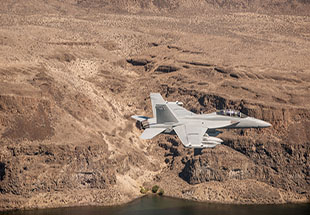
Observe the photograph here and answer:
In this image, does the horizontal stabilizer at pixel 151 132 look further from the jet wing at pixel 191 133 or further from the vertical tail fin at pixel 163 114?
the jet wing at pixel 191 133

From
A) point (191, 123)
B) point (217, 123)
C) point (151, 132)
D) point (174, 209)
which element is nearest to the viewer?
point (151, 132)

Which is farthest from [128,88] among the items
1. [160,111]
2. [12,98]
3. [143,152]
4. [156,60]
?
[160,111]

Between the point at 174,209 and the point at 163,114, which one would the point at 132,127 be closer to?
the point at 174,209

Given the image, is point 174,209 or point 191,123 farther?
point 174,209

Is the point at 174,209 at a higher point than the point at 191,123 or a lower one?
lower

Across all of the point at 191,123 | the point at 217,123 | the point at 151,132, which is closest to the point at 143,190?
the point at 151,132

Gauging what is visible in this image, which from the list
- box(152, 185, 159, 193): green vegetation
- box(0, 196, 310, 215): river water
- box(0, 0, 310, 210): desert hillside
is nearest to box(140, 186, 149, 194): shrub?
box(0, 0, 310, 210): desert hillside

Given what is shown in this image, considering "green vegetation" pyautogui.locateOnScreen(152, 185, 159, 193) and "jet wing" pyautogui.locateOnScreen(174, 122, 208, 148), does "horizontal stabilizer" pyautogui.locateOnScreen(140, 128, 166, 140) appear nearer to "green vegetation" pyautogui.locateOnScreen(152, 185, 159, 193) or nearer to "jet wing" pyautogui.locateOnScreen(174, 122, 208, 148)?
"jet wing" pyautogui.locateOnScreen(174, 122, 208, 148)

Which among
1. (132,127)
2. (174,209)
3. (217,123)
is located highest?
(132,127)

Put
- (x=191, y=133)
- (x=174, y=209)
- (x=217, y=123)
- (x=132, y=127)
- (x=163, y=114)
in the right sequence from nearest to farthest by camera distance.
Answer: (x=191, y=133) → (x=163, y=114) → (x=217, y=123) → (x=174, y=209) → (x=132, y=127)
